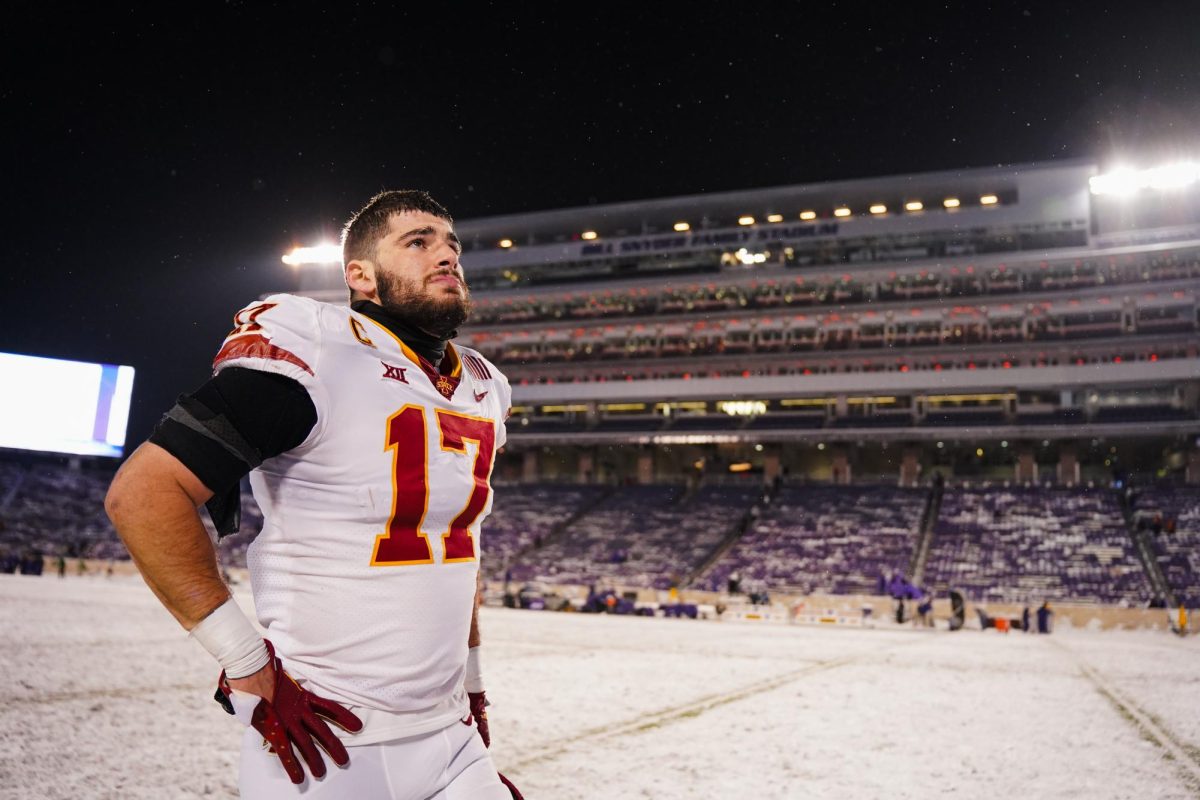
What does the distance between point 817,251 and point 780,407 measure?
9111 mm

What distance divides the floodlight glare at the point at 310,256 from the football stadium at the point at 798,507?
1.29 feet

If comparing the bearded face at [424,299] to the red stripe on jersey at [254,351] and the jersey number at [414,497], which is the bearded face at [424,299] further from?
the red stripe on jersey at [254,351]

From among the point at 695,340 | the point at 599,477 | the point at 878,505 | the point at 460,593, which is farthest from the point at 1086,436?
the point at 460,593

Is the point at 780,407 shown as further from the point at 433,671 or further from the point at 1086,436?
the point at 433,671

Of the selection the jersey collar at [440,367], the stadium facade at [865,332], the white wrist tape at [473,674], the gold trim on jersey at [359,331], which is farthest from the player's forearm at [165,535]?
the stadium facade at [865,332]

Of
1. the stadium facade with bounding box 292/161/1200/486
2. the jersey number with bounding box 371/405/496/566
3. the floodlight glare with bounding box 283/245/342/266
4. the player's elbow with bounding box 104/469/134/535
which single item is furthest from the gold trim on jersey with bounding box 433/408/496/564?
the floodlight glare with bounding box 283/245/342/266

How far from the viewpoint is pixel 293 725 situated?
6.44 feet

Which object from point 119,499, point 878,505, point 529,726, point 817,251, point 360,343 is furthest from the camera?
point 817,251

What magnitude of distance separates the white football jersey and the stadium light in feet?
164

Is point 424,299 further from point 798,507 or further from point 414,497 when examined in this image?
point 798,507

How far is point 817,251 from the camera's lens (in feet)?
163

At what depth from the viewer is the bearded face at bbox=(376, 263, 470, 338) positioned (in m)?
2.42

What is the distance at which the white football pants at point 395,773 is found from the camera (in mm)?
2029

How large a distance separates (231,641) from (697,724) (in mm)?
5066
